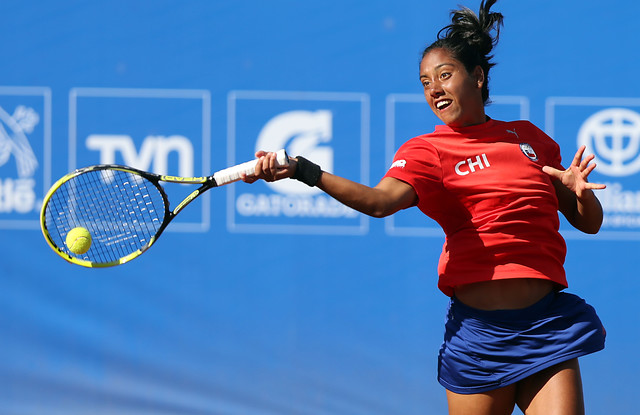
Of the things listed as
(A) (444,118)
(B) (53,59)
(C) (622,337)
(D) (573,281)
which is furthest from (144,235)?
(C) (622,337)

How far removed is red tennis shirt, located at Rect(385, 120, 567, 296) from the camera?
2.15 m

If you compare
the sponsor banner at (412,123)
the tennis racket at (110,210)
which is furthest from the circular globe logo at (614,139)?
the tennis racket at (110,210)

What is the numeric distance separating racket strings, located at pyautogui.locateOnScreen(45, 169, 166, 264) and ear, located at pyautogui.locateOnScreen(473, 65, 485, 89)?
1199 mm

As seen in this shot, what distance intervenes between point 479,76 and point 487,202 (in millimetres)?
433

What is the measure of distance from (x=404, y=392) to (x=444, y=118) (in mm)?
1970

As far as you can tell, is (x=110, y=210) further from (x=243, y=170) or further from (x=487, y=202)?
(x=487, y=202)

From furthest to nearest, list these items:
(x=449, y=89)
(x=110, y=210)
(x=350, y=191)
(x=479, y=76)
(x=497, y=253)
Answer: (x=110, y=210) < (x=479, y=76) < (x=449, y=89) < (x=497, y=253) < (x=350, y=191)

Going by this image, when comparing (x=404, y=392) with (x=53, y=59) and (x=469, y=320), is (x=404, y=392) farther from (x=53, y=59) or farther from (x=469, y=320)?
(x=53, y=59)

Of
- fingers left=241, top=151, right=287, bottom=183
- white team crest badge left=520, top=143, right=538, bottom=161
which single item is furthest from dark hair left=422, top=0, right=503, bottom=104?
fingers left=241, top=151, right=287, bottom=183

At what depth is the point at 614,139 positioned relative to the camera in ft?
12.6

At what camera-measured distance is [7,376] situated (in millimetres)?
3803

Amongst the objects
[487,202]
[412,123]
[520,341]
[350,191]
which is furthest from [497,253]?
[412,123]

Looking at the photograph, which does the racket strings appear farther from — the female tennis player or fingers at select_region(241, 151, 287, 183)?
the female tennis player

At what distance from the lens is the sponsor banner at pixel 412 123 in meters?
3.84
